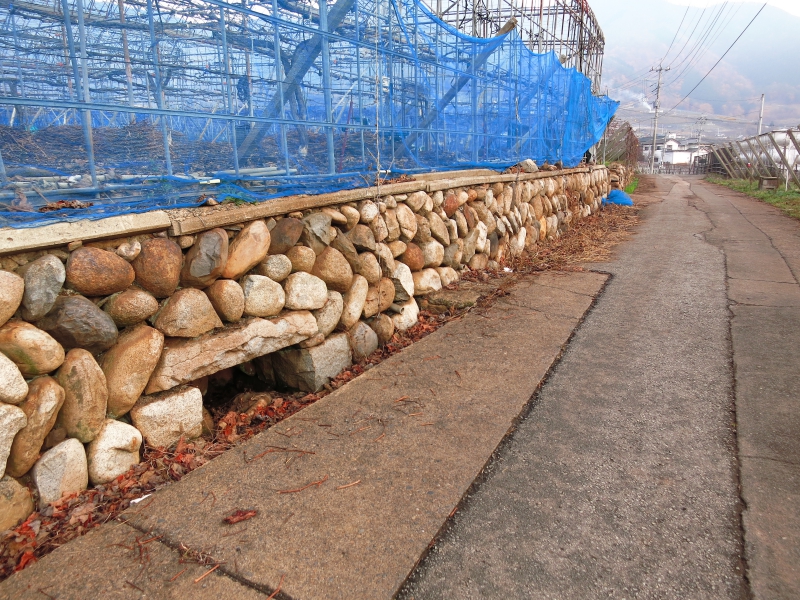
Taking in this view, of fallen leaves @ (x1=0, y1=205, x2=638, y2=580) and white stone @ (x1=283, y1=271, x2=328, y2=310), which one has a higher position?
white stone @ (x1=283, y1=271, x2=328, y2=310)

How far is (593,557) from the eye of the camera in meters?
1.93

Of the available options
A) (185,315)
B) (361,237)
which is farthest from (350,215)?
(185,315)

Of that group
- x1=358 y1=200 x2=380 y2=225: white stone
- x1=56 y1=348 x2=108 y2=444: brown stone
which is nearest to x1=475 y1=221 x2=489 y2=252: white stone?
x1=358 y1=200 x2=380 y2=225: white stone

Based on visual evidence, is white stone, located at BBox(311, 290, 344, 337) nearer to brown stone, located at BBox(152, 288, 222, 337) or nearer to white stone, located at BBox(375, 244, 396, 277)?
white stone, located at BBox(375, 244, 396, 277)

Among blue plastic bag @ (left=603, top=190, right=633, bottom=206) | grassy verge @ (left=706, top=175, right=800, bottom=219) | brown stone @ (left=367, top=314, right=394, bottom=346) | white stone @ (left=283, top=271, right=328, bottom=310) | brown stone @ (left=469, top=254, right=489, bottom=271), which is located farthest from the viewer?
blue plastic bag @ (left=603, top=190, right=633, bottom=206)

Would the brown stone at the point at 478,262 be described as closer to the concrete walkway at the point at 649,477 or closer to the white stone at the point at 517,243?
the white stone at the point at 517,243

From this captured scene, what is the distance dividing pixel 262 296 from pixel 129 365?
86 cm

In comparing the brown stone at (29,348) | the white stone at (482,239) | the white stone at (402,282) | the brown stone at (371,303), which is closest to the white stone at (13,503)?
the brown stone at (29,348)

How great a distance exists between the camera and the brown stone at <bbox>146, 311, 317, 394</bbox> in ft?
8.85

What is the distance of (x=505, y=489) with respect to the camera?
2312 millimetres

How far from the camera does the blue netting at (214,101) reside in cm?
262

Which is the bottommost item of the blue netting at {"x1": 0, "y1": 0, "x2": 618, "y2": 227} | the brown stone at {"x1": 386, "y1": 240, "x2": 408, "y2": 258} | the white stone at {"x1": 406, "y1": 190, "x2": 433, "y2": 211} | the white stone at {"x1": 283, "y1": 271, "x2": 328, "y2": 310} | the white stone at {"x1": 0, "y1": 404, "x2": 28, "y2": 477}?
the white stone at {"x1": 0, "y1": 404, "x2": 28, "y2": 477}

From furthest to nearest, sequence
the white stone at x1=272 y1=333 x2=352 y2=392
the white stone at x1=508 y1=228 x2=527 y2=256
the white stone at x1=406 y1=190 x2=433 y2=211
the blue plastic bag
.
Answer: the blue plastic bag
the white stone at x1=508 y1=228 x2=527 y2=256
the white stone at x1=406 y1=190 x2=433 y2=211
the white stone at x1=272 y1=333 x2=352 y2=392

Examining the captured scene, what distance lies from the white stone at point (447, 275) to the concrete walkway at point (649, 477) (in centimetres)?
140
